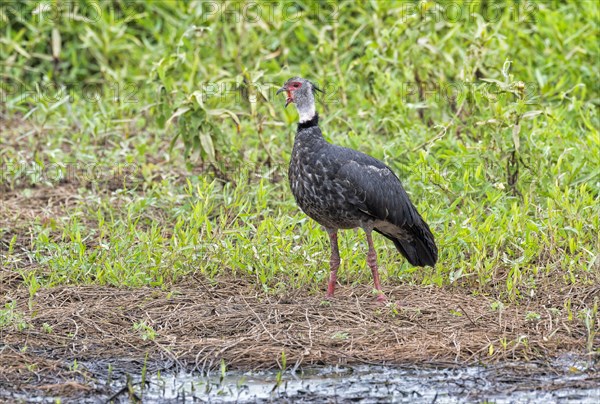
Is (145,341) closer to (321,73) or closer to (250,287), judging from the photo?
(250,287)

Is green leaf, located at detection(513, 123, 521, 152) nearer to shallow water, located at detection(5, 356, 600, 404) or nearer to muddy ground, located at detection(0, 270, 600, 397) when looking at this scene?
muddy ground, located at detection(0, 270, 600, 397)

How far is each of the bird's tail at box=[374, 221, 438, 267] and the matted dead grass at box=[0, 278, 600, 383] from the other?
21cm

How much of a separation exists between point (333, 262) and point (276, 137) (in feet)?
8.63

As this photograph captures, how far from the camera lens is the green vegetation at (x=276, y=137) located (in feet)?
24.5

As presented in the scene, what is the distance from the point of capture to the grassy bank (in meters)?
7.40

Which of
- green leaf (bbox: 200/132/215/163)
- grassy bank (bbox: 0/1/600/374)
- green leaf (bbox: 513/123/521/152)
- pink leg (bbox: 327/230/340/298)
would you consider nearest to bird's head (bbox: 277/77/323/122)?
pink leg (bbox: 327/230/340/298)

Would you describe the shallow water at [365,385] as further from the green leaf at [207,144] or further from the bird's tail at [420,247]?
the green leaf at [207,144]

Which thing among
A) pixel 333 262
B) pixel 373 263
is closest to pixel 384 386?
pixel 373 263

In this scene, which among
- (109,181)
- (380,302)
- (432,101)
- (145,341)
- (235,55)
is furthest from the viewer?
(235,55)

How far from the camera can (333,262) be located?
A: 23.6 ft

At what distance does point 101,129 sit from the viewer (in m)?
10.1

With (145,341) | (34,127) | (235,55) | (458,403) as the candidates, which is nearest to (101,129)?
(34,127)

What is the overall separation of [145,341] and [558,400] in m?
2.48

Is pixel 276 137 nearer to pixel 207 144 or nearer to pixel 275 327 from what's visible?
pixel 207 144
